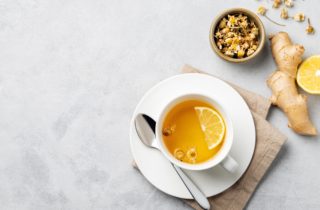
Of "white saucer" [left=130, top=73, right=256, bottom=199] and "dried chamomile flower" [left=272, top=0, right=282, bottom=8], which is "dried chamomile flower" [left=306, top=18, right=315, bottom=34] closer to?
"dried chamomile flower" [left=272, top=0, right=282, bottom=8]

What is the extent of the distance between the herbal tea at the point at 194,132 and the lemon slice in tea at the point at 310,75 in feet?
1.05

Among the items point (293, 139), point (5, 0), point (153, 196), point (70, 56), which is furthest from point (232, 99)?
point (5, 0)

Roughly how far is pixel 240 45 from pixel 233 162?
41 centimetres

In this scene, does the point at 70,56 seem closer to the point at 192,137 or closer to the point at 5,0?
the point at 5,0

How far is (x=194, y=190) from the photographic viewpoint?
131 centimetres

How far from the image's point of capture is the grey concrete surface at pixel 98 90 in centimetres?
145

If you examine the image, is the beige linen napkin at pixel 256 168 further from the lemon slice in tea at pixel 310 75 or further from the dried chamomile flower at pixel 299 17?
the dried chamomile flower at pixel 299 17

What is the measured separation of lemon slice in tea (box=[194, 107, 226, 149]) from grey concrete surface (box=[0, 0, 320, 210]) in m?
0.22

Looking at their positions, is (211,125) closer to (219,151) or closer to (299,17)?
(219,151)

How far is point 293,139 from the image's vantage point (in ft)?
4.74

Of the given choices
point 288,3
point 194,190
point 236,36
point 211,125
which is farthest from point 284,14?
point 194,190

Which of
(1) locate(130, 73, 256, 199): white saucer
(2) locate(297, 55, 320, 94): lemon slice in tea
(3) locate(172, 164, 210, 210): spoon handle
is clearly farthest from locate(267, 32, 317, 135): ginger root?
(3) locate(172, 164, 210, 210): spoon handle

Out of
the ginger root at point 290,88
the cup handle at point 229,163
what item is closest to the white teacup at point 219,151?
the cup handle at point 229,163

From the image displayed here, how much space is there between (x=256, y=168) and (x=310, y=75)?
34cm
